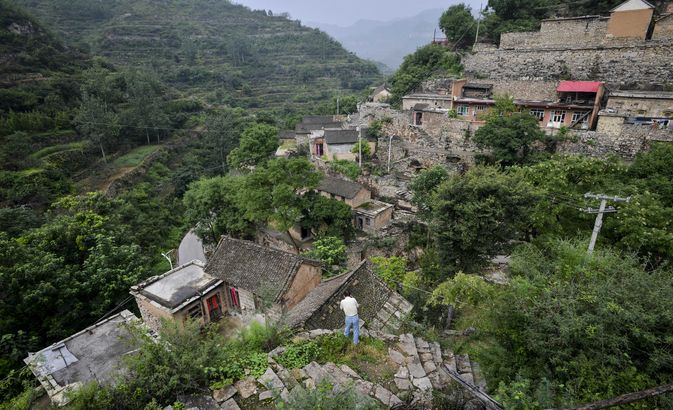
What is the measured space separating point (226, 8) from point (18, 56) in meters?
96.7

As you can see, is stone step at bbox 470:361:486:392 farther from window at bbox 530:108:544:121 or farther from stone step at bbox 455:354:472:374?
window at bbox 530:108:544:121

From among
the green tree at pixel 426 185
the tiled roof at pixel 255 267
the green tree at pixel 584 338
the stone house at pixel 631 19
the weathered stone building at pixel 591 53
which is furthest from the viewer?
the stone house at pixel 631 19

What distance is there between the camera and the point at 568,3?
29.6m

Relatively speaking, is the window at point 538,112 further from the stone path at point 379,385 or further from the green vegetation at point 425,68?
the stone path at point 379,385

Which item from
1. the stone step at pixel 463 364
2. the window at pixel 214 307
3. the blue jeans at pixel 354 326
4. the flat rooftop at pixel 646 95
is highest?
the flat rooftop at pixel 646 95

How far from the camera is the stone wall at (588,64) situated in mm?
22359

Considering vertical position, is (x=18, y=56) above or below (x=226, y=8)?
below

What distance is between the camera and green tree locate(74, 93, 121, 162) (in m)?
31.7

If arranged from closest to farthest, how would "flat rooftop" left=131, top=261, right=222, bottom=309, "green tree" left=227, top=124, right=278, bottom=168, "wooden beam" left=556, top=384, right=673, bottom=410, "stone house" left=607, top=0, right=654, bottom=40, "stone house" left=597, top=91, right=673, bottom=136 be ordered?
"wooden beam" left=556, top=384, right=673, bottom=410 < "flat rooftop" left=131, top=261, right=222, bottom=309 < "stone house" left=597, top=91, right=673, bottom=136 < "stone house" left=607, top=0, right=654, bottom=40 < "green tree" left=227, top=124, right=278, bottom=168

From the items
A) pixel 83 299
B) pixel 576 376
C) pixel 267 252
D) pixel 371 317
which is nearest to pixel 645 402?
pixel 576 376

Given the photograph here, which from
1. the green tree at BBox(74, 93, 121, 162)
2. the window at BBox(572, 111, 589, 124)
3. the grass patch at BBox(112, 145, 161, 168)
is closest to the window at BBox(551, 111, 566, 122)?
the window at BBox(572, 111, 589, 124)

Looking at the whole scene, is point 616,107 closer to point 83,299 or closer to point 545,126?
point 545,126

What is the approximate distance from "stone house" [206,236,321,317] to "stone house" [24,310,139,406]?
424 centimetres

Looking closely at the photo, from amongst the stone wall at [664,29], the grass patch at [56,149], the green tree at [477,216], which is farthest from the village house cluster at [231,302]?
the stone wall at [664,29]
